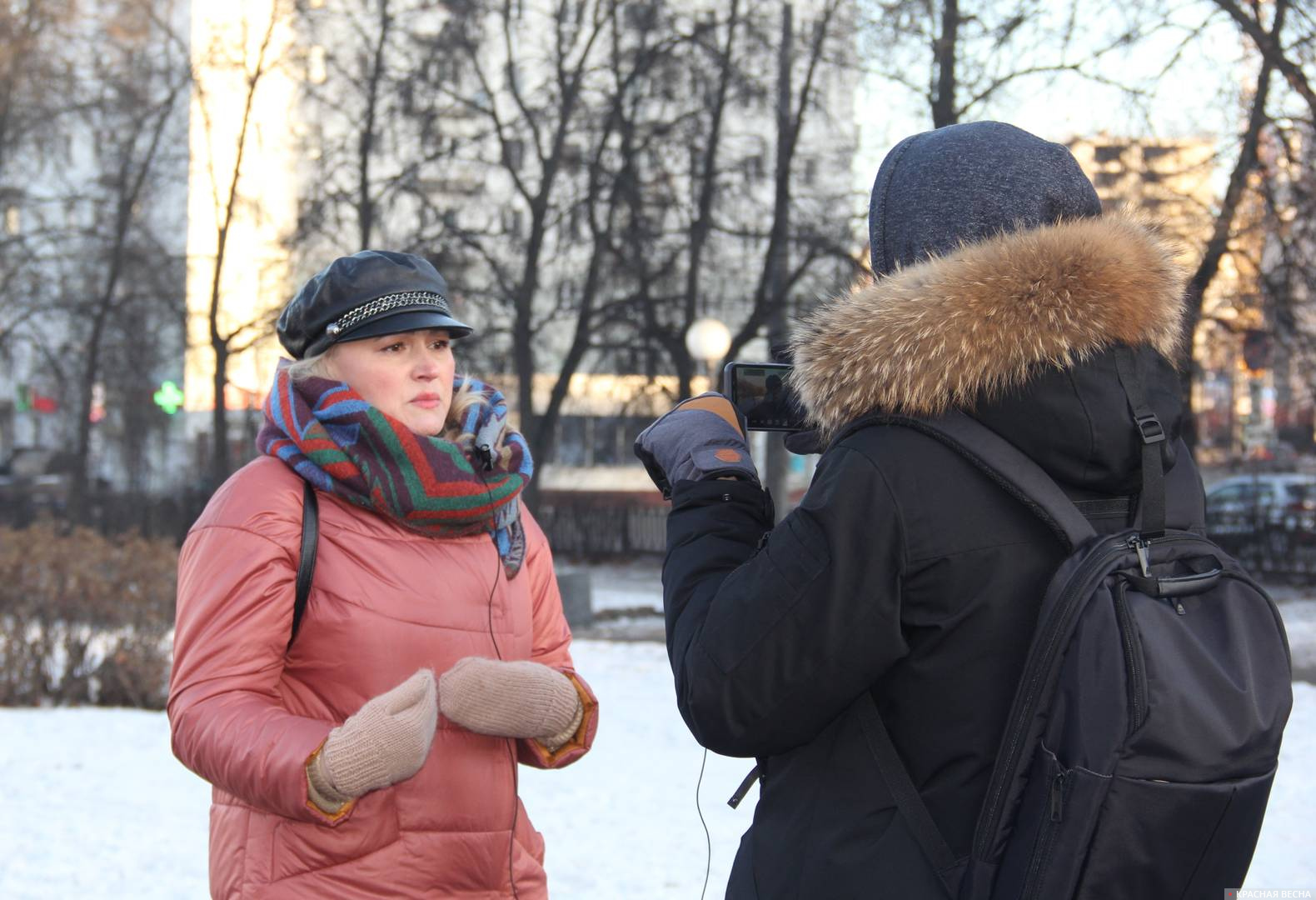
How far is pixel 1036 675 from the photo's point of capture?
4.89 ft

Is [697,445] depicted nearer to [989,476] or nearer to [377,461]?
[989,476]

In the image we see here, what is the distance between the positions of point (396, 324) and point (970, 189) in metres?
1.14

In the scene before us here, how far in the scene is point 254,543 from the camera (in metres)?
2.17

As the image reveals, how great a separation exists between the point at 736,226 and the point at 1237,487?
413 inches

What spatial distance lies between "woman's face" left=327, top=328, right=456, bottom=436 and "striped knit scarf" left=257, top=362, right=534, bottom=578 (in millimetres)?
80

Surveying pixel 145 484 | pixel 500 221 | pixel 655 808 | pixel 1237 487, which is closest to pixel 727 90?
pixel 500 221

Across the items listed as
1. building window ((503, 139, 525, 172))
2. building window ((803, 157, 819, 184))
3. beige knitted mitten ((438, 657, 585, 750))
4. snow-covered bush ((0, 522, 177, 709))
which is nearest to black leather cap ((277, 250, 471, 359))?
beige knitted mitten ((438, 657, 585, 750))

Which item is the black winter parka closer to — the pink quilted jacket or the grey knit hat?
the grey knit hat

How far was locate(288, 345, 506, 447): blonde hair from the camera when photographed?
2455mm

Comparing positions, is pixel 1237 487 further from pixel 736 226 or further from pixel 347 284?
pixel 347 284

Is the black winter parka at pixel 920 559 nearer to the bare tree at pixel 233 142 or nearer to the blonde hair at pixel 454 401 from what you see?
the blonde hair at pixel 454 401

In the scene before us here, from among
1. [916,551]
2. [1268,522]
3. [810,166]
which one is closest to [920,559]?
[916,551]

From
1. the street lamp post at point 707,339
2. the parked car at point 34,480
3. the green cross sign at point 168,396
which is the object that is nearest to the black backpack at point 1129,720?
the street lamp post at point 707,339

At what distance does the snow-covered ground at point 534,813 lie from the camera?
4.88m
